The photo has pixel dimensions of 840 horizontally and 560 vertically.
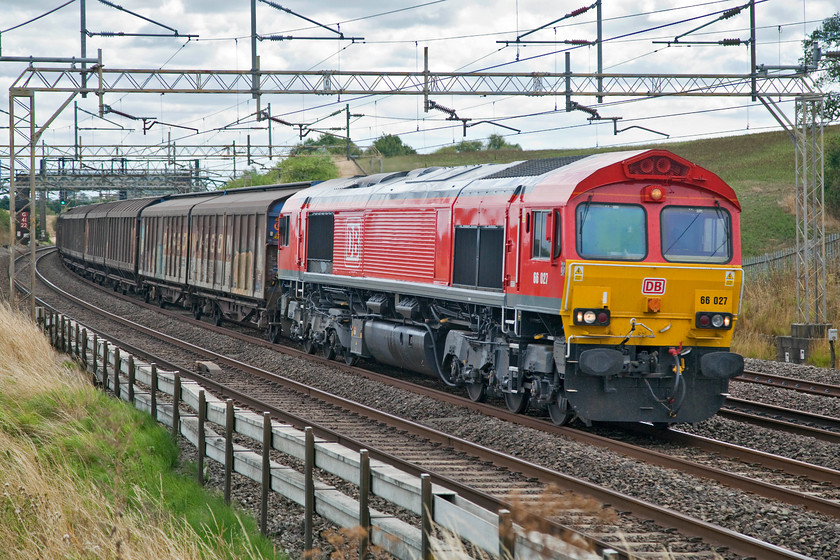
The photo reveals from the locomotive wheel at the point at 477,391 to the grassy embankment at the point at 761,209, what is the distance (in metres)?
10.2

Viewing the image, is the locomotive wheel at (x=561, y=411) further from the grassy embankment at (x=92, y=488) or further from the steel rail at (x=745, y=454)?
the grassy embankment at (x=92, y=488)

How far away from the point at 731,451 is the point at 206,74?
57.5 feet

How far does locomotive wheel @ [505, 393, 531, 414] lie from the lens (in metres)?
12.8

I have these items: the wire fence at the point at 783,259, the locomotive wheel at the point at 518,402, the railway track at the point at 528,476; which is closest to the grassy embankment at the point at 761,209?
the wire fence at the point at 783,259

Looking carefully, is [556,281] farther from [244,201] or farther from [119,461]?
[244,201]

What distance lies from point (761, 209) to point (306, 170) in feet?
105

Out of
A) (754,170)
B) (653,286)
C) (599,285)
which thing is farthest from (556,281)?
(754,170)

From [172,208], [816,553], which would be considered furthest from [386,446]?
[172,208]

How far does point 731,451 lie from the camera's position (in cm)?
1082

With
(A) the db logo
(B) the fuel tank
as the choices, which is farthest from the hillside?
(A) the db logo

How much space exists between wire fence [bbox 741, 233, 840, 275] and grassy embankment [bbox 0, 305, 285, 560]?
20.9 metres

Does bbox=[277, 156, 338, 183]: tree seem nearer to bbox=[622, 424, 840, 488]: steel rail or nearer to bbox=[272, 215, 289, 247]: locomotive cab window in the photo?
bbox=[272, 215, 289, 247]: locomotive cab window

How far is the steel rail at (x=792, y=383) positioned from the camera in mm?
15461

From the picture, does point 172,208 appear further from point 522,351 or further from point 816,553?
point 816,553
